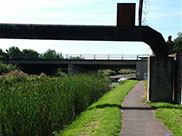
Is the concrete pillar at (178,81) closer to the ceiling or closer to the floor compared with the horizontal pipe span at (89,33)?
closer to the floor

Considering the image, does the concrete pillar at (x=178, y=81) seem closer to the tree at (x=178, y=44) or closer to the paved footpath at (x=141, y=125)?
the paved footpath at (x=141, y=125)

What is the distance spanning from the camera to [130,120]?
7.17 m

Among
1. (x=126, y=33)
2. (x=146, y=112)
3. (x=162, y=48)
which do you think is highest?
(x=126, y=33)

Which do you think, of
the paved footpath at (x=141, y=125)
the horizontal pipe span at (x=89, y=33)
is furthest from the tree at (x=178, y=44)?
the paved footpath at (x=141, y=125)

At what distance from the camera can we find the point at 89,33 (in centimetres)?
1033

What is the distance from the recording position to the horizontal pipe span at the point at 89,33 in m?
10.2

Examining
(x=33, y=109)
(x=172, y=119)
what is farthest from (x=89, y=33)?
(x=172, y=119)

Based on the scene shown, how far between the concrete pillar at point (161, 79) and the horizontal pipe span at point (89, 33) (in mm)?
467

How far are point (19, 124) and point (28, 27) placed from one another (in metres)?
6.22

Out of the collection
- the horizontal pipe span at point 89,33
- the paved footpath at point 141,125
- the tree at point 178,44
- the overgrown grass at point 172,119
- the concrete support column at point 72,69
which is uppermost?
the tree at point 178,44

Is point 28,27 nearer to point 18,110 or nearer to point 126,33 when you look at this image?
point 126,33

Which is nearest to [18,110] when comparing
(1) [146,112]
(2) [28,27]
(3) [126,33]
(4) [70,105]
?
(4) [70,105]

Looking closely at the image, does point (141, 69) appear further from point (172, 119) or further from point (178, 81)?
point (172, 119)

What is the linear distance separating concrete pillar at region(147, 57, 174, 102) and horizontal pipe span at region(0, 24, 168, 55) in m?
0.47
